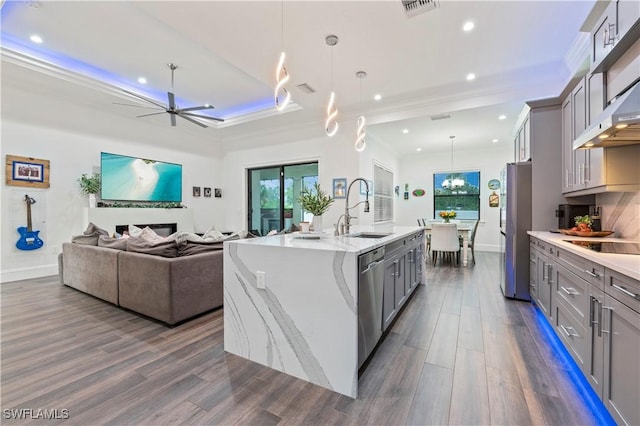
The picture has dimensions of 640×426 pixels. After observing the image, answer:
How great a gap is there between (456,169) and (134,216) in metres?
8.55

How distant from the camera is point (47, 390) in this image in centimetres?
180

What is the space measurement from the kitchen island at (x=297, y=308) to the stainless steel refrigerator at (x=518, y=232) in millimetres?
2376

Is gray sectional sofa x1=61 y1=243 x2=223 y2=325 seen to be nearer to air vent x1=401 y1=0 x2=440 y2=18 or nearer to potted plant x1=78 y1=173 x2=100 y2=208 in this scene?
potted plant x1=78 y1=173 x2=100 y2=208

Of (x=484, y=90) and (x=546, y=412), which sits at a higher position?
(x=484, y=90)

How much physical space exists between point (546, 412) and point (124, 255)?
396 centimetres

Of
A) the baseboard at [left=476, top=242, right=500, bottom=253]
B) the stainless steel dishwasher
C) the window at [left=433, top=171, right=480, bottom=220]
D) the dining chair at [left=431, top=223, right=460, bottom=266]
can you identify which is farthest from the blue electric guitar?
the baseboard at [left=476, top=242, right=500, bottom=253]

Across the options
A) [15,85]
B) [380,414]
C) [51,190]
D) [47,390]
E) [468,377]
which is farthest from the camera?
[51,190]

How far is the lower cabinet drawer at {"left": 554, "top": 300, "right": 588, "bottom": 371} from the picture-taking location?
179 centimetres

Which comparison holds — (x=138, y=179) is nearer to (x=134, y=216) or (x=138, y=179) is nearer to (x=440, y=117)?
(x=134, y=216)

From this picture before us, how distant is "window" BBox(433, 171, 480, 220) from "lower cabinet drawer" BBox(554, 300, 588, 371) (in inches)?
246

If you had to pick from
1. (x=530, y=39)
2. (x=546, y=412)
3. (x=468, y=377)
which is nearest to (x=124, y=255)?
(x=468, y=377)

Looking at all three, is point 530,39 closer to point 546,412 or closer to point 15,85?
point 546,412

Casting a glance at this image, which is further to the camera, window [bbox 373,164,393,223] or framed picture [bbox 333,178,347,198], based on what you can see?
window [bbox 373,164,393,223]

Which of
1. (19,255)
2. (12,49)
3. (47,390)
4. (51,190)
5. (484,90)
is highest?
(12,49)
